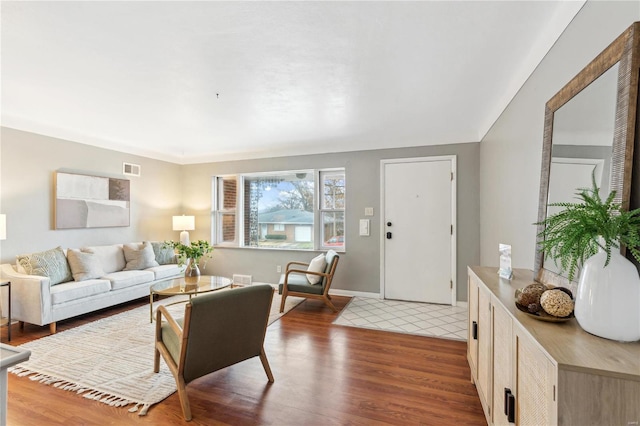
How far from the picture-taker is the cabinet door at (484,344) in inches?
65.6

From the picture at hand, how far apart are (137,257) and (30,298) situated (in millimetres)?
1343

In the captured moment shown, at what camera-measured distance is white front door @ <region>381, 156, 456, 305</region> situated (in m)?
4.23

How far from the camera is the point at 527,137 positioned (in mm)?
2176

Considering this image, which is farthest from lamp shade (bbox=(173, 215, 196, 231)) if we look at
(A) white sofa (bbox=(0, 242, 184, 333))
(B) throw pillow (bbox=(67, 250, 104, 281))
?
(B) throw pillow (bbox=(67, 250, 104, 281))

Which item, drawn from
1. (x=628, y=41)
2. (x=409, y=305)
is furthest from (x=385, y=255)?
(x=628, y=41)

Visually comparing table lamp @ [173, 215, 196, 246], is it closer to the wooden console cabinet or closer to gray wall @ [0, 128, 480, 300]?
gray wall @ [0, 128, 480, 300]

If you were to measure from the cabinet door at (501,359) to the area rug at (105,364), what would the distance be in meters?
2.08

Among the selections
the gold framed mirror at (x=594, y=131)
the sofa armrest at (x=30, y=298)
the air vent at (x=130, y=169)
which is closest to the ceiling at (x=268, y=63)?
the gold framed mirror at (x=594, y=131)

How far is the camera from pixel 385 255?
14.8 ft

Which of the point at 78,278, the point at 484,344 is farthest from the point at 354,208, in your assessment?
the point at 78,278

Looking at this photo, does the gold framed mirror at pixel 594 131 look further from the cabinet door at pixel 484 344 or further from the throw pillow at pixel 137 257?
the throw pillow at pixel 137 257

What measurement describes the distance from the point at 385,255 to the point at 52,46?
4134 millimetres

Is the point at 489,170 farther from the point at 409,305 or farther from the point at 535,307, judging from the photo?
the point at 535,307

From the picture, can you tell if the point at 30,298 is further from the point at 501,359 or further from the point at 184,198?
the point at 501,359
